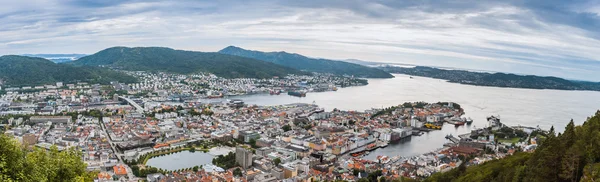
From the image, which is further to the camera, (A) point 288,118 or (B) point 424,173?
(A) point 288,118

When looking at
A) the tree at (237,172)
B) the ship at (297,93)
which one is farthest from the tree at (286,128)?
the ship at (297,93)

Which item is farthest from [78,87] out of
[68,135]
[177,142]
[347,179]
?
[347,179]

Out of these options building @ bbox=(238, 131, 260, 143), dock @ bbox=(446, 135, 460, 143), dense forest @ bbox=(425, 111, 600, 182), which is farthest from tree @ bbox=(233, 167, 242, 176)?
dock @ bbox=(446, 135, 460, 143)

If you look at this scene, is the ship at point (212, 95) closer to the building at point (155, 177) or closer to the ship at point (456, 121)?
the ship at point (456, 121)

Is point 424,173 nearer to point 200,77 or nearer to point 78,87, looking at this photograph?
point 78,87

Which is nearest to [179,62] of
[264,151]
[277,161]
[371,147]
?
[371,147]
